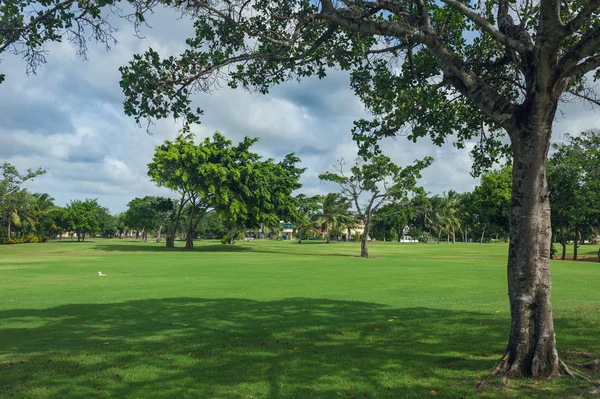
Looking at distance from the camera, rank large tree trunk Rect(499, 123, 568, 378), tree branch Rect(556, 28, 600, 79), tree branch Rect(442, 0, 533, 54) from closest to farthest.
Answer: tree branch Rect(556, 28, 600, 79) < large tree trunk Rect(499, 123, 568, 378) < tree branch Rect(442, 0, 533, 54)

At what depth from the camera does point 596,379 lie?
6434 mm

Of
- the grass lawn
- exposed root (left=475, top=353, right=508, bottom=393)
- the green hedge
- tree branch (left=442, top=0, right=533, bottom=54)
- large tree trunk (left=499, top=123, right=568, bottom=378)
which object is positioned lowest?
the green hedge

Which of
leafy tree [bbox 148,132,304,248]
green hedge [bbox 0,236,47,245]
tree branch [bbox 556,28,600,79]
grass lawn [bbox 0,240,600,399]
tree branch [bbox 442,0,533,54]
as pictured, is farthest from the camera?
green hedge [bbox 0,236,47,245]

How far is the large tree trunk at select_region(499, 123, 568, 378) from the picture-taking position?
659cm

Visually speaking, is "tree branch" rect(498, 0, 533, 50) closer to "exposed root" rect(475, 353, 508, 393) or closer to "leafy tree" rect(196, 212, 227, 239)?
"exposed root" rect(475, 353, 508, 393)

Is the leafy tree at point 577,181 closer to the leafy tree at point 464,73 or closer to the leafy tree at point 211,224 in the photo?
the leafy tree at point 464,73

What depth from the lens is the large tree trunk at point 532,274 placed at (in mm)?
6590

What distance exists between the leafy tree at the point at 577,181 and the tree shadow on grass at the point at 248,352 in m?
34.7

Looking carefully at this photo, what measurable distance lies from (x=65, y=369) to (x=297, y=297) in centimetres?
926

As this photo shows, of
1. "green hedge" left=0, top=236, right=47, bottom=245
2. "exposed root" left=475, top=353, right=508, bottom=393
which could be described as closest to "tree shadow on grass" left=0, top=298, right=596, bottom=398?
"exposed root" left=475, top=353, right=508, bottom=393

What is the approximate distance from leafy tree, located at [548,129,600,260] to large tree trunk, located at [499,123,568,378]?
39592mm

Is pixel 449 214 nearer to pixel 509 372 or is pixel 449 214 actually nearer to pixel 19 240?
pixel 19 240

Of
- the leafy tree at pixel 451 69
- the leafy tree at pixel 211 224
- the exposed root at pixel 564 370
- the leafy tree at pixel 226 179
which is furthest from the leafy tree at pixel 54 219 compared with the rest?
the exposed root at pixel 564 370

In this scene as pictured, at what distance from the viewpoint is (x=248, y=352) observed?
27.3 feet
